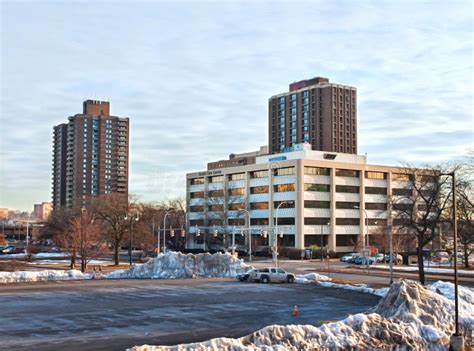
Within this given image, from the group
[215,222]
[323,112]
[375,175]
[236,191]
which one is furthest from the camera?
[323,112]

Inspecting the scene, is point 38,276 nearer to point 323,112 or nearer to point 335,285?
point 335,285

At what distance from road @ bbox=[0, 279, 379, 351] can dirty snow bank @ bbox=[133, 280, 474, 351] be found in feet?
13.4

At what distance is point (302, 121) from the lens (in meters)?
199

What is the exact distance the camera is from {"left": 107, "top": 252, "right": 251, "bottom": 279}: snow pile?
185 ft

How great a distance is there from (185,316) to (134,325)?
370cm

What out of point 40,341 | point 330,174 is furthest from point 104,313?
point 330,174

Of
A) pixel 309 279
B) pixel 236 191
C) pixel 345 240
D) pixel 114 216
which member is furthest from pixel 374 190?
pixel 309 279

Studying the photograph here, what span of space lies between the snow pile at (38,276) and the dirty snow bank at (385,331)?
33.9 meters

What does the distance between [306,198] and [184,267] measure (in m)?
57.4

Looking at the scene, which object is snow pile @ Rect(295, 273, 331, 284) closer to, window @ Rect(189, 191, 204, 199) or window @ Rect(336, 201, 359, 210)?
window @ Rect(336, 201, 359, 210)

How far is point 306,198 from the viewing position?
112 m

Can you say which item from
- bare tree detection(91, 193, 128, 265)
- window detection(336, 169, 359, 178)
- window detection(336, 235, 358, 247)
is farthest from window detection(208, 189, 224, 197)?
bare tree detection(91, 193, 128, 265)

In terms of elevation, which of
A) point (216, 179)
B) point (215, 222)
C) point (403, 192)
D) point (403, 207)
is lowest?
point (215, 222)

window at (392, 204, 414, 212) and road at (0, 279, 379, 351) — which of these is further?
window at (392, 204, 414, 212)
